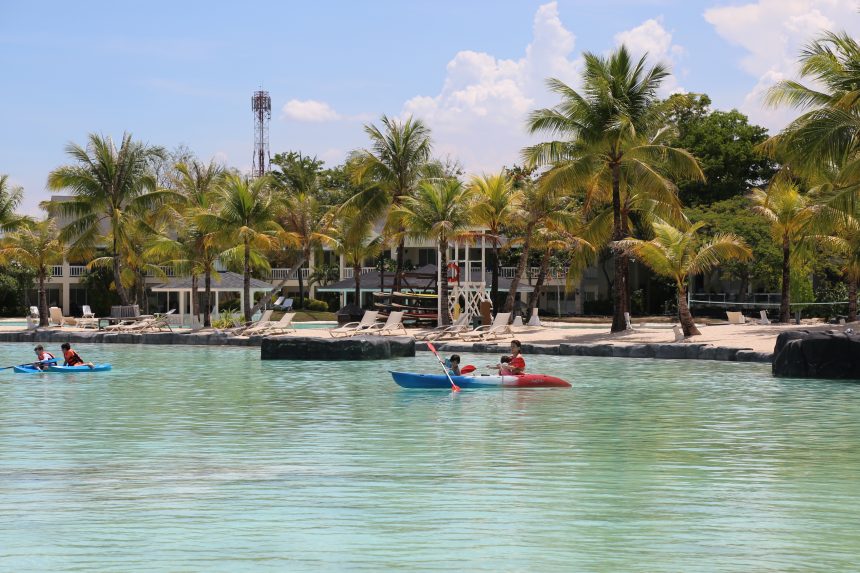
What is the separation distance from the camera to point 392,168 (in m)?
48.9

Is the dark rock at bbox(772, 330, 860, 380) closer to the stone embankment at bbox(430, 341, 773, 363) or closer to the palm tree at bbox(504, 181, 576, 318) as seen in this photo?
the stone embankment at bbox(430, 341, 773, 363)

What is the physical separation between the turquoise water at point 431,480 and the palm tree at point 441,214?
19.3m

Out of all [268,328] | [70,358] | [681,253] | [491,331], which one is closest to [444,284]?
[491,331]

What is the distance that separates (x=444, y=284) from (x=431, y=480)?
30.9m

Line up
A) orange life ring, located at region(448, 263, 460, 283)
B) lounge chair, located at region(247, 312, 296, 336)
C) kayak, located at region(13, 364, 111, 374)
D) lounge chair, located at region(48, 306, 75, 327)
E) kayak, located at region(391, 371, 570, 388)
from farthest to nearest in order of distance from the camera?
lounge chair, located at region(48, 306, 75, 327) → orange life ring, located at region(448, 263, 460, 283) → lounge chair, located at region(247, 312, 296, 336) → kayak, located at region(13, 364, 111, 374) → kayak, located at region(391, 371, 570, 388)

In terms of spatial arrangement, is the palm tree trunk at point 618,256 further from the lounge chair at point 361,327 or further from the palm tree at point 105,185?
the palm tree at point 105,185

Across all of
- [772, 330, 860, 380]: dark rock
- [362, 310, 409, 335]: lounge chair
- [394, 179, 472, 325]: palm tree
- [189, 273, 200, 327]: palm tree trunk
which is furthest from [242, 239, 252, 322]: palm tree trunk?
[772, 330, 860, 380]: dark rock

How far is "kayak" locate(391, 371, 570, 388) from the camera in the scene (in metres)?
22.7

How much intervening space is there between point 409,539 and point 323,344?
77.1ft

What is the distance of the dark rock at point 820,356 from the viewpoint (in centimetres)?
2591

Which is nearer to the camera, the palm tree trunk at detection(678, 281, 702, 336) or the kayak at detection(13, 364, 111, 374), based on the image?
the kayak at detection(13, 364, 111, 374)

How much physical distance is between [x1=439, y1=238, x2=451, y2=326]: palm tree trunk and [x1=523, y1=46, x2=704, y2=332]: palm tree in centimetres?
525

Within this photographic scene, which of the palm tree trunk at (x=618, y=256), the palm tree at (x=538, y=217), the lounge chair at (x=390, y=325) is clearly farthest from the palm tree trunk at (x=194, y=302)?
the palm tree trunk at (x=618, y=256)

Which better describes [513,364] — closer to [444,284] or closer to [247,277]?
[444,284]
